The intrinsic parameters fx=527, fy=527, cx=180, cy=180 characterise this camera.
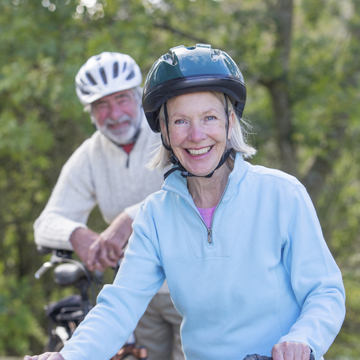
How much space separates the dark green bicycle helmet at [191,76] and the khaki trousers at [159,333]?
1.45 m

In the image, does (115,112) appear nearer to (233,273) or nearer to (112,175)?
(112,175)

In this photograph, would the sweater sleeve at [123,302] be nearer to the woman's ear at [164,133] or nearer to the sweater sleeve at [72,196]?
the woman's ear at [164,133]

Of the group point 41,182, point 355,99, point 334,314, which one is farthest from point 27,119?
point 334,314

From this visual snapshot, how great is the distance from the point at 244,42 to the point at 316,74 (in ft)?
4.07

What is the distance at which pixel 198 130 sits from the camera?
6.37ft

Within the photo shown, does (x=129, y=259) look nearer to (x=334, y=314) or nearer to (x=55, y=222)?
(x=334, y=314)

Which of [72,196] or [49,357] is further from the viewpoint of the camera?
[72,196]

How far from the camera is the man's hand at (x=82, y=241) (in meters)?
2.86

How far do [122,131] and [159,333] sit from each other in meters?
1.26

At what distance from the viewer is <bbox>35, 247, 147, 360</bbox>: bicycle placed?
308cm

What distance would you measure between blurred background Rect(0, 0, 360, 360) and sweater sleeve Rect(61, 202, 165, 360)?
10.8 feet

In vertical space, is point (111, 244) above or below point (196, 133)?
below

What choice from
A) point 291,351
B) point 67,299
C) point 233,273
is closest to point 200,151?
point 233,273

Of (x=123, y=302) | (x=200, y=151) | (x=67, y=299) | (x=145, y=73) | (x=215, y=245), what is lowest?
(x=67, y=299)
